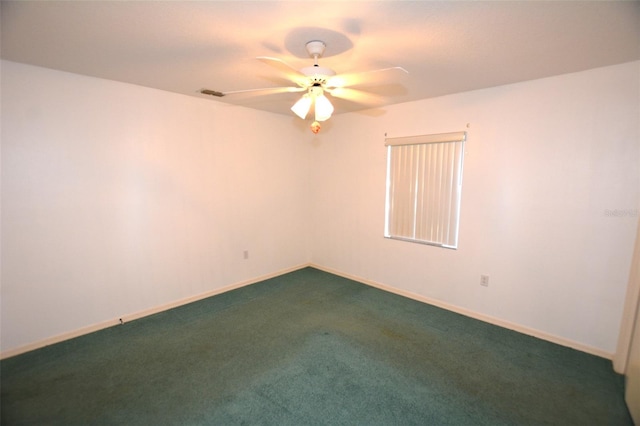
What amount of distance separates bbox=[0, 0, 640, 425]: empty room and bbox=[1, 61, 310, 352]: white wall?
2 centimetres

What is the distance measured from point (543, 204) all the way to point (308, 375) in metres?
2.66

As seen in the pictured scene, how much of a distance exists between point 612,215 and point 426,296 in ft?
6.36

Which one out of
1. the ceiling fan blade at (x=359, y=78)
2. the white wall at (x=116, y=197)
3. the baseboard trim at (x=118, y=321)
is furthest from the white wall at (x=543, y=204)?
the baseboard trim at (x=118, y=321)

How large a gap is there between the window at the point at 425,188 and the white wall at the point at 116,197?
1.87m

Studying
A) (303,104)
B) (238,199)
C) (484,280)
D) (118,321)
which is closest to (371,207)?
(484,280)

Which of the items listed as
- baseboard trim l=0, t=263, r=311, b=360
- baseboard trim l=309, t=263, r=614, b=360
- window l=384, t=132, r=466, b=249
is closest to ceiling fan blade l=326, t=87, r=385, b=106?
window l=384, t=132, r=466, b=249

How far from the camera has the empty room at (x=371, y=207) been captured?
184 centimetres

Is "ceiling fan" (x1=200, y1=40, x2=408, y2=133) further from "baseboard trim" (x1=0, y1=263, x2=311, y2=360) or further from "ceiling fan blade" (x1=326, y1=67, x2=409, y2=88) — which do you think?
"baseboard trim" (x1=0, y1=263, x2=311, y2=360)

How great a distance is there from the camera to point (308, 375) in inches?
88.7

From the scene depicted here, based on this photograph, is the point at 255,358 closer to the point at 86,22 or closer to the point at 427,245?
the point at 427,245

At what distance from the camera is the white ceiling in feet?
5.12

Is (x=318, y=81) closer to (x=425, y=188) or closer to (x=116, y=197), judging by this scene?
(x=425, y=188)

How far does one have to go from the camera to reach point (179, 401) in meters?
1.98

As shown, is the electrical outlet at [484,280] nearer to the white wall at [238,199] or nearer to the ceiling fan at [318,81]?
the white wall at [238,199]
